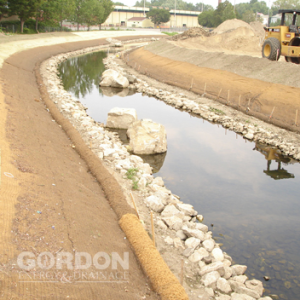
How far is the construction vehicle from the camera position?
20.4 m

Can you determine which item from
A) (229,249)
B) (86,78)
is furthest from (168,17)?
(229,249)

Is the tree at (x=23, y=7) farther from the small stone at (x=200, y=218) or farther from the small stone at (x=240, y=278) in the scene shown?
the small stone at (x=240, y=278)

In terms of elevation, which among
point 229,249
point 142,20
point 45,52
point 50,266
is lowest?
point 229,249

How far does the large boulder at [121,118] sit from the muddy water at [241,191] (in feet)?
5.33

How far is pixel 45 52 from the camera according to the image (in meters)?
36.1

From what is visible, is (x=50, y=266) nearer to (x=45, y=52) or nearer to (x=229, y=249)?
(x=229, y=249)

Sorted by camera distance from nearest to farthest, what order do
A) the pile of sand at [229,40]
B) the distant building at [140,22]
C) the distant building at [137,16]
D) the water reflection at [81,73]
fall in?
the water reflection at [81,73] < the pile of sand at [229,40] < the distant building at [140,22] < the distant building at [137,16]

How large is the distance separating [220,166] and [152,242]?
20.4ft

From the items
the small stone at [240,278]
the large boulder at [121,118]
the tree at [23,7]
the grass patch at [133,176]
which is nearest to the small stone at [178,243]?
the small stone at [240,278]

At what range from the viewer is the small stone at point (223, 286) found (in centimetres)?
595

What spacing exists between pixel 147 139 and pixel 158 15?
93.7 m

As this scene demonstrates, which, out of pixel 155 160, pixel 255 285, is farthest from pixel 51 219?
pixel 155 160

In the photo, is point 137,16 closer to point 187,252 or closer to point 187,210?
point 187,210

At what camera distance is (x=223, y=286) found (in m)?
5.98
